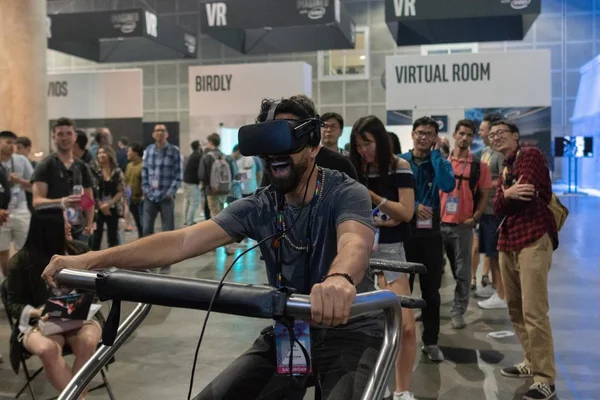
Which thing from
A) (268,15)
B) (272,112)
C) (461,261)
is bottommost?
(461,261)

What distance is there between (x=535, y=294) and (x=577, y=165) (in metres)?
17.9

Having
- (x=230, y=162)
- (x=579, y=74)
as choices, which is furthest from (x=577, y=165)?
(x=230, y=162)

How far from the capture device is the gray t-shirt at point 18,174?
584cm

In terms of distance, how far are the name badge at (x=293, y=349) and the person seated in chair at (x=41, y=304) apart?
1.90 m

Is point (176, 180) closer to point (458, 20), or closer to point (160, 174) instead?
point (160, 174)

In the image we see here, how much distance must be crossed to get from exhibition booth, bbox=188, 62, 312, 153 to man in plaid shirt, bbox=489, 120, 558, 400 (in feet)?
24.1

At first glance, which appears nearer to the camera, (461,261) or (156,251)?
(156,251)

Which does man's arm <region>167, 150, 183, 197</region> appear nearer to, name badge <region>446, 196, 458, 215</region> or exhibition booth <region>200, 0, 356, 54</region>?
name badge <region>446, 196, 458, 215</region>

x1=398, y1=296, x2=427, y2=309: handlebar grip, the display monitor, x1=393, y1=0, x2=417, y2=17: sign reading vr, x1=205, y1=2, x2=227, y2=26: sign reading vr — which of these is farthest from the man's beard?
the display monitor

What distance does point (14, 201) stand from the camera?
5.86 metres

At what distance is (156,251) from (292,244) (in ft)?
1.36

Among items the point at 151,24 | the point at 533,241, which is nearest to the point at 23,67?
the point at 151,24

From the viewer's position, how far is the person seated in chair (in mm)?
3131

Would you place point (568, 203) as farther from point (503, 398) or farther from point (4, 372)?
point (4, 372)
